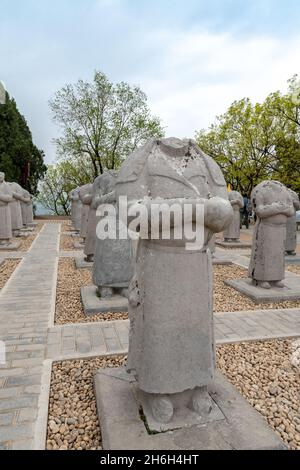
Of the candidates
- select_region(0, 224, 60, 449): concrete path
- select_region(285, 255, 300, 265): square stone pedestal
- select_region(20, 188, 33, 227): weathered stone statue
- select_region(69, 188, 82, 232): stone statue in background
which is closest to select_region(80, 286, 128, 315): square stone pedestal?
select_region(0, 224, 60, 449): concrete path

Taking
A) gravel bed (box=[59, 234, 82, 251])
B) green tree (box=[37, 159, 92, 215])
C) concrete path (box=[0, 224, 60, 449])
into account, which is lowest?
concrete path (box=[0, 224, 60, 449])

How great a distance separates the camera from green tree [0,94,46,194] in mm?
24625

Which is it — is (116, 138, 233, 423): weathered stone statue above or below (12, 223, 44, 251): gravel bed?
above

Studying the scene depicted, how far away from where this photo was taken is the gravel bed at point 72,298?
5.16 m

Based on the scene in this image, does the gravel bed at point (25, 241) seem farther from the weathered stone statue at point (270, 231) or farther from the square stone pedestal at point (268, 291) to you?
the weathered stone statue at point (270, 231)

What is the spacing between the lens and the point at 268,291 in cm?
639

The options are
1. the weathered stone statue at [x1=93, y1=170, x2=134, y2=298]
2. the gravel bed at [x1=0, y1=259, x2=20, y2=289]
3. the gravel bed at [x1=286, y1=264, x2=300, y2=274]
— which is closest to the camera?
the weathered stone statue at [x1=93, y1=170, x2=134, y2=298]

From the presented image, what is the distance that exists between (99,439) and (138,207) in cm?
173

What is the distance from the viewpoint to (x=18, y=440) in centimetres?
251

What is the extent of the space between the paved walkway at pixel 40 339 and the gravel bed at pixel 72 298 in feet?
0.51

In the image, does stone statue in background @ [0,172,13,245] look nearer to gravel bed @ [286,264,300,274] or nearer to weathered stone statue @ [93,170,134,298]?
weathered stone statue @ [93,170,134,298]

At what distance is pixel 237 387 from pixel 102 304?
8.73 feet

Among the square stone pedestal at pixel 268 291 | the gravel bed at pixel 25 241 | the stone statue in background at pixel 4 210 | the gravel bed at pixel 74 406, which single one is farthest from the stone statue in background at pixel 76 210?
the gravel bed at pixel 74 406

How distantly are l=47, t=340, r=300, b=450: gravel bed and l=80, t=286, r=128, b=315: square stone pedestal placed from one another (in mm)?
1502
